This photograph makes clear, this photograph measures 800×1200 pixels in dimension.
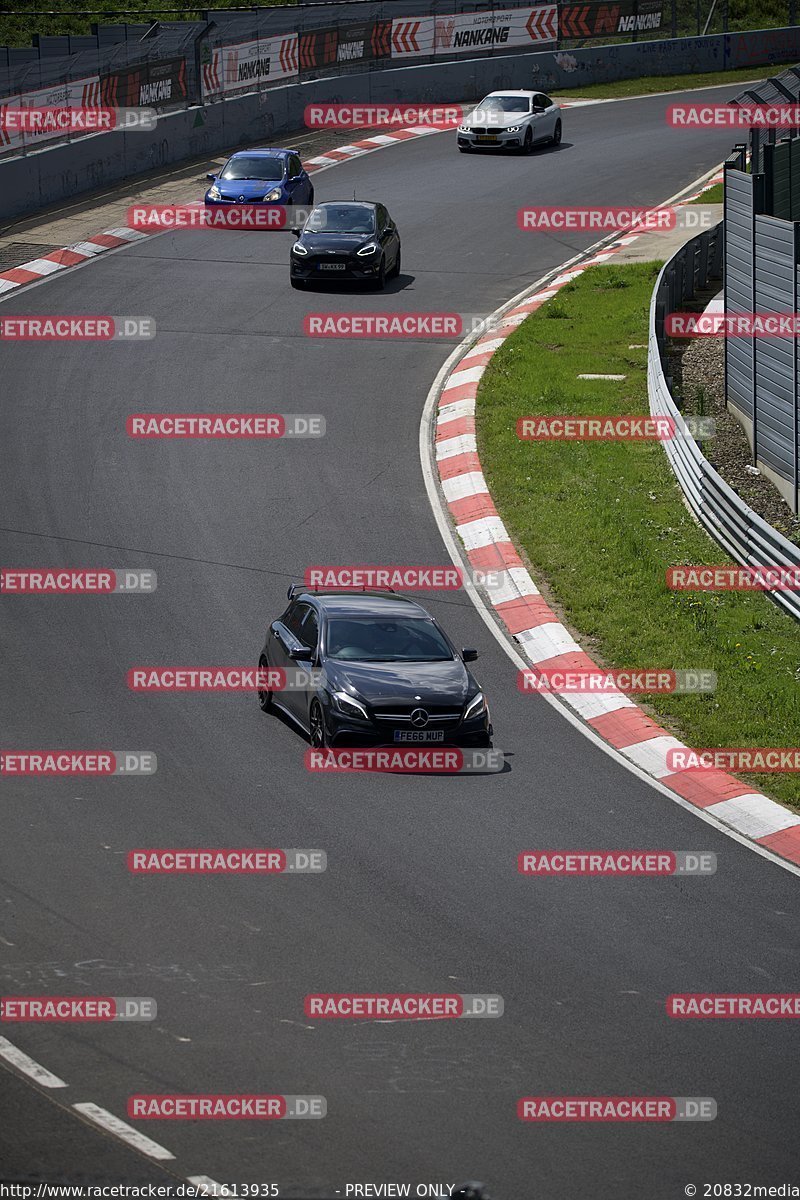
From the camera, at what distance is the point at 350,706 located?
14305mm

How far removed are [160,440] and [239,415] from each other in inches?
54.0

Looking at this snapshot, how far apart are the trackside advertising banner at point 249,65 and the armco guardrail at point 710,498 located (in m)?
15.4

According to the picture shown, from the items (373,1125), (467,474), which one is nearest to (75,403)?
(467,474)

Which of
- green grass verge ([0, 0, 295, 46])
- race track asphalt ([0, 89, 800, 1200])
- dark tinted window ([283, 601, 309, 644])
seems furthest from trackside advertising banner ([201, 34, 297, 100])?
dark tinted window ([283, 601, 309, 644])

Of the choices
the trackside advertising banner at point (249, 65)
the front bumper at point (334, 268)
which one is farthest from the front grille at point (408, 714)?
the trackside advertising banner at point (249, 65)

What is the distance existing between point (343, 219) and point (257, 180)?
4293 mm

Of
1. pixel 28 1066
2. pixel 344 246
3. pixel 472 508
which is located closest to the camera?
pixel 28 1066

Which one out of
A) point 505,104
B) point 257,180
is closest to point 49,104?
point 257,180

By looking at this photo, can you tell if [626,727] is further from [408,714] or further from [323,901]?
[323,901]

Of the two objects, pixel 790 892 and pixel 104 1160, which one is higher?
pixel 104 1160

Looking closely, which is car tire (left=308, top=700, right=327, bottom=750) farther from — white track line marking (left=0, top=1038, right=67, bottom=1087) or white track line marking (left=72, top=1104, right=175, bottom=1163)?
white track line marking (left=72, top=1104, right=175, bottom=1163)

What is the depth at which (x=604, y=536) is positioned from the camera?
2066 cm

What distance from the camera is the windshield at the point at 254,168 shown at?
3438 centimetres

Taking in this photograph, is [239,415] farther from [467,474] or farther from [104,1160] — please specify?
[104,1160]
